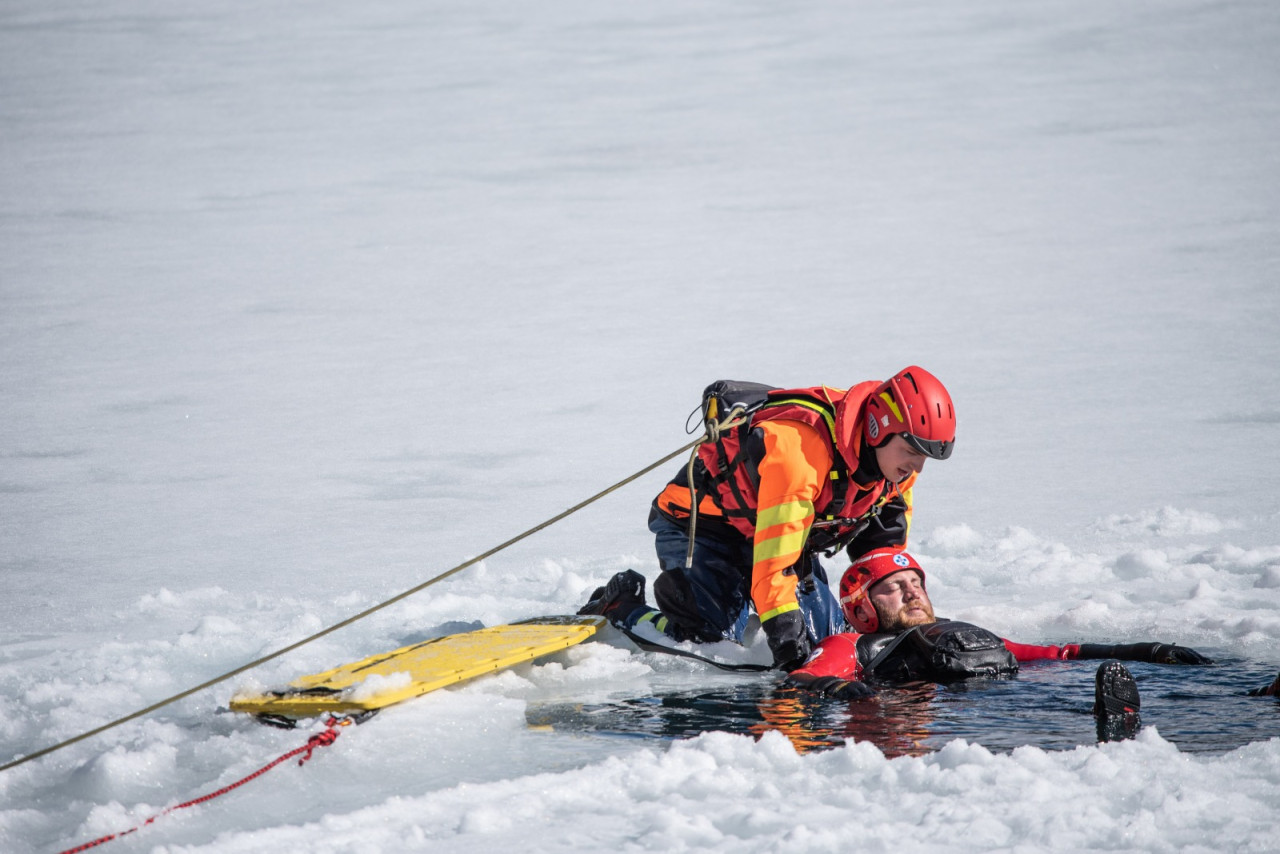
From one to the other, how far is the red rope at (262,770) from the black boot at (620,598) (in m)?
1.51

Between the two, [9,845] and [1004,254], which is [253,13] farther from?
[9,845]

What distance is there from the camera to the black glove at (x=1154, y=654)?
15.0 feet

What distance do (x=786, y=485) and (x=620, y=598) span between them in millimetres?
1054

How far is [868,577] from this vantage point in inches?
191

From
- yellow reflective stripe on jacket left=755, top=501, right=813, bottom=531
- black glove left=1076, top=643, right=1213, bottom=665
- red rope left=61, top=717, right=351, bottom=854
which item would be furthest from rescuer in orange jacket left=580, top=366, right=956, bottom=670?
red rope left=61, top=717, right=351, bottom=854

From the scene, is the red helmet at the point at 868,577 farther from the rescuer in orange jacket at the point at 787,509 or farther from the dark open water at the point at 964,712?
the dark open water at the point at 964,712

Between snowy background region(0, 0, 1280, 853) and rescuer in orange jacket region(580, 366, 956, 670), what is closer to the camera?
snowy background region(0, 0, 1280, 853)

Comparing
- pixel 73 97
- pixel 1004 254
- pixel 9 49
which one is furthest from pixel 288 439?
pixel 9 49

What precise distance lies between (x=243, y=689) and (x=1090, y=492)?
4.62 metres

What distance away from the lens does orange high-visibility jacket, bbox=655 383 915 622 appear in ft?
14.5

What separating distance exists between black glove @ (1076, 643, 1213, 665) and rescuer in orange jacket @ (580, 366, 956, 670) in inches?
33.1

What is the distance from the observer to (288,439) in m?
8.23

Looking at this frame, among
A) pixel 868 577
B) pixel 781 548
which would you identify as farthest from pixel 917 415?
pixel 868 577

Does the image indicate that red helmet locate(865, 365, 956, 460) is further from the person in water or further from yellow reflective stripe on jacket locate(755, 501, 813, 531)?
the person in water
